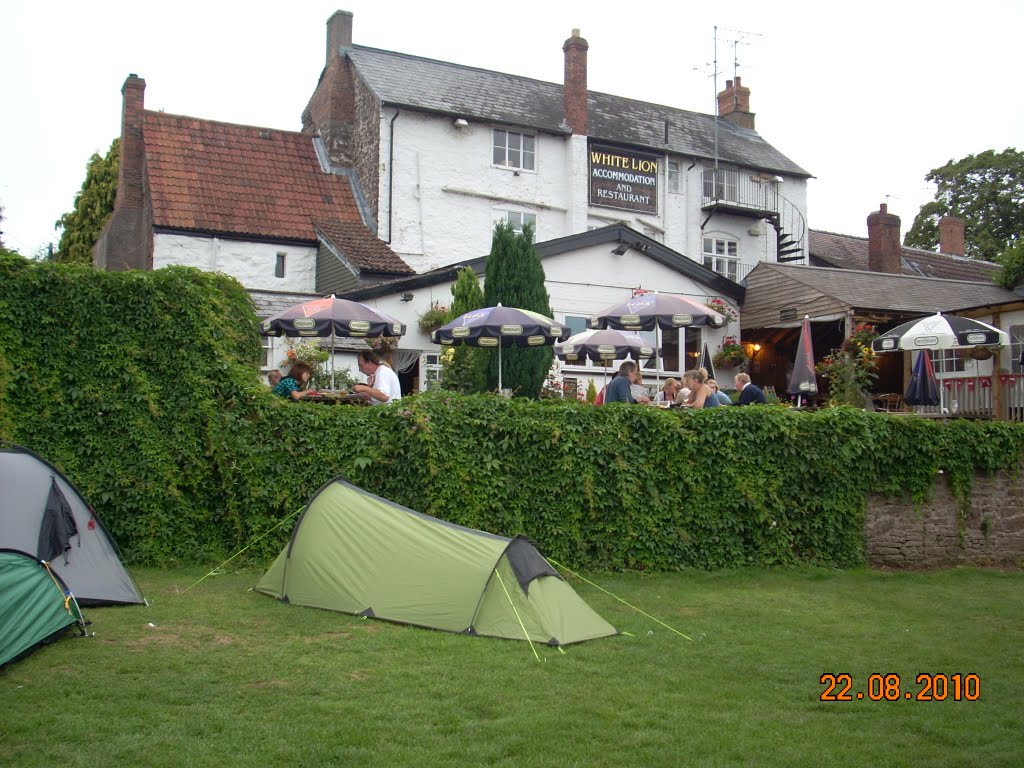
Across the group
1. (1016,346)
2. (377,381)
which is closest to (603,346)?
(377,381)

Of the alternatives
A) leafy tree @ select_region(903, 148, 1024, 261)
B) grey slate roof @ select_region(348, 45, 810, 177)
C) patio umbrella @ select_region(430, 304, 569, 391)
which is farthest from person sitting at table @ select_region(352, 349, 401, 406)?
leafy tree @ select_region(903, 148, 1024, 261)

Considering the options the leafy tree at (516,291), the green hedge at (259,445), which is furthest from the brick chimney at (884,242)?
the green hedge at (259,445)

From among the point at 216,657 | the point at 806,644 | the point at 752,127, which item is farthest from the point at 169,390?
the point at 752,127

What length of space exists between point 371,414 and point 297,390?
1.72 meters

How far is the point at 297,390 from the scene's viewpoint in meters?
12.9

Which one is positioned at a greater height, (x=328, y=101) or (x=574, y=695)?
(x=328, y=101)

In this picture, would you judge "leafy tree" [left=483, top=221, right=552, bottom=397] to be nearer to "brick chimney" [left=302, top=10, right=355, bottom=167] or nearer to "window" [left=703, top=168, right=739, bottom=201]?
"brick chimney" [left=302, top=10, right=355, bottom=167]

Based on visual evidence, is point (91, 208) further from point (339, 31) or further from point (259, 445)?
point (259, 445)

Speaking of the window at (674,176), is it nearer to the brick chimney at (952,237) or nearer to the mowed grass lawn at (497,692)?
the brick chimney at (952,237)

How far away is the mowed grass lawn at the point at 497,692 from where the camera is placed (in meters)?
5.87

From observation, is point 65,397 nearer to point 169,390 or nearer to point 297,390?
point 169,390

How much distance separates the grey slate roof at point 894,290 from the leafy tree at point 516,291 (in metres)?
7.63
